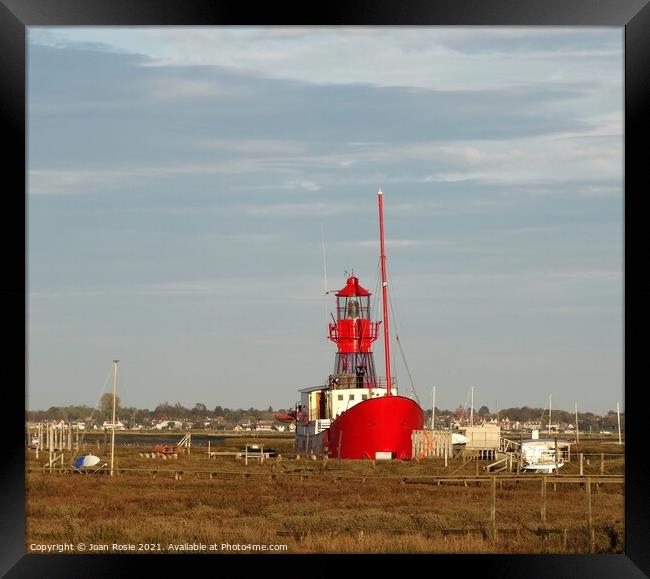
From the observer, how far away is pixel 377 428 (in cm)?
4316

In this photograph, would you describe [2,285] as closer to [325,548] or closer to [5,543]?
[5,543]

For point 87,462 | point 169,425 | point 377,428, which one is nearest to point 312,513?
point 87,462

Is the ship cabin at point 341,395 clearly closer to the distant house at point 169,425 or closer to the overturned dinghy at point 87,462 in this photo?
the overturned dinghy at point 87,462

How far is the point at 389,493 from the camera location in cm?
2872

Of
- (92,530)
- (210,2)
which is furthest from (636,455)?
(92,530)

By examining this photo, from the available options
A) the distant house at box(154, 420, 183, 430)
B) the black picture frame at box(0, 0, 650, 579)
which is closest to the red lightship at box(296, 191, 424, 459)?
the black picture frame at box(0, 0, 650, 579)

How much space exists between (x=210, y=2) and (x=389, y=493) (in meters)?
20.3

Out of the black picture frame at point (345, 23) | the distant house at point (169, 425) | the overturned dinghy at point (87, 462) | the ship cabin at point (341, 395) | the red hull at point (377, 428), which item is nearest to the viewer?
the black picture frame at point (345, 23)

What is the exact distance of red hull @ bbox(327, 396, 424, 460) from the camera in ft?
140

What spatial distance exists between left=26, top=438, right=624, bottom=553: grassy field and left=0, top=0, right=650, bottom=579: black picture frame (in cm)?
606

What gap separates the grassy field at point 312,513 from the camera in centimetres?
1809

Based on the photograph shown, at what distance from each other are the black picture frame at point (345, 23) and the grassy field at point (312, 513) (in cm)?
606

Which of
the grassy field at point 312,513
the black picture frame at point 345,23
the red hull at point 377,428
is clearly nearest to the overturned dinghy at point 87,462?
the grassy field at point 312,513

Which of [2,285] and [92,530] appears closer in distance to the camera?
[2,285]
